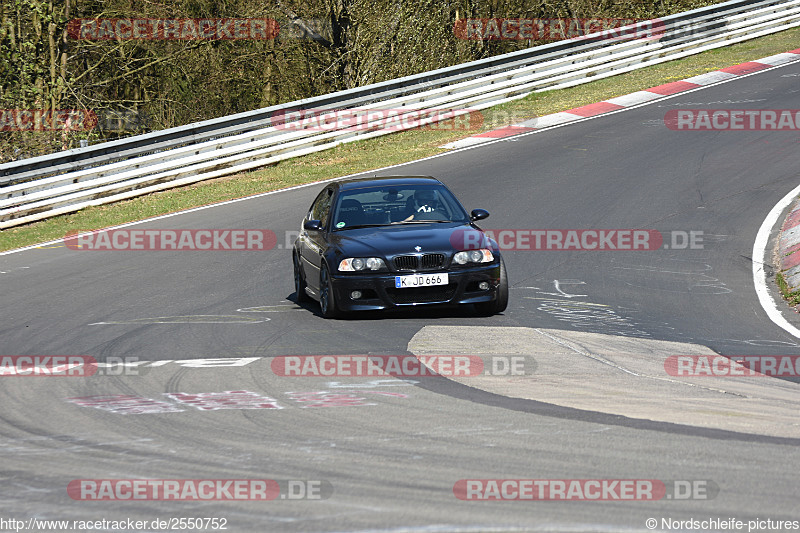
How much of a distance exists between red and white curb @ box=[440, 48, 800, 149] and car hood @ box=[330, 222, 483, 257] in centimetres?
1110

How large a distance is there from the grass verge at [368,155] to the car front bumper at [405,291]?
8202 mm

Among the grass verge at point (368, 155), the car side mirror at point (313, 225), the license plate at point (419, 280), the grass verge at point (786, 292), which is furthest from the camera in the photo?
the grass verge at point (368, 155)

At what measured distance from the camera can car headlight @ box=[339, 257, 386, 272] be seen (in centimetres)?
1034

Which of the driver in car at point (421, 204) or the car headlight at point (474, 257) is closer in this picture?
the car headlight at point (474, 257)

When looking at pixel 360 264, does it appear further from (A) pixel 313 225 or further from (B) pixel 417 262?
(A) pixel 313 225

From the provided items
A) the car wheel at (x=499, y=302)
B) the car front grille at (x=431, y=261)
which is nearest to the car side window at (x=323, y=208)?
the car front grille at (x=431, y=261)

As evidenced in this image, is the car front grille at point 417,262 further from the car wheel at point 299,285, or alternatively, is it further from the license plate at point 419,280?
the car wheel at point 299,285

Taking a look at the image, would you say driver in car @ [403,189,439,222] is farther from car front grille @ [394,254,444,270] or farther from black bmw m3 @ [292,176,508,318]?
car front grille @ [394,254,444,270]

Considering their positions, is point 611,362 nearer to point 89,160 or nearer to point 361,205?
point 361,205

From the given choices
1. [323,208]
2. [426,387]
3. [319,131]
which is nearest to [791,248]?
[323,208]

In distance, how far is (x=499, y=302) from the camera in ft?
34.3

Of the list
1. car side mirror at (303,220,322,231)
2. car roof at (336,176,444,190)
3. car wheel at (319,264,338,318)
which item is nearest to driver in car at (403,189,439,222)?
car roof at (336,176,444,190)

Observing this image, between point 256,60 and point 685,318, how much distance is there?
78.7 feet

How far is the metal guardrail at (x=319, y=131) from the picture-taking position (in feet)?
61.3
